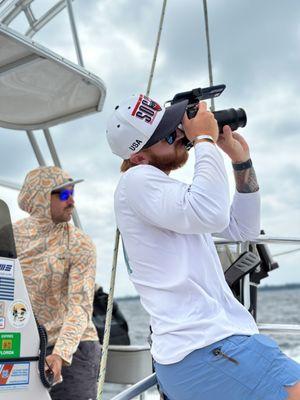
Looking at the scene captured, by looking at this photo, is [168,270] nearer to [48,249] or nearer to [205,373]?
[205,373]

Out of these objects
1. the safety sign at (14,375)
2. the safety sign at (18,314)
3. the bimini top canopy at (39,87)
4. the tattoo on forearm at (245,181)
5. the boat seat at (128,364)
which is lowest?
the boat seat at (128,364)

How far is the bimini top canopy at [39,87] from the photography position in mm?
2457

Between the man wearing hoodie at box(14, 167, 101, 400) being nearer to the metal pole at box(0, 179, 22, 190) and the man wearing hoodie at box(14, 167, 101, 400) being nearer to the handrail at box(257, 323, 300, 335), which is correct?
the handrail at box(257, 323, 300, 335)

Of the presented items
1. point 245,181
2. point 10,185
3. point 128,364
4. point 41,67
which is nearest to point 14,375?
point 245,181

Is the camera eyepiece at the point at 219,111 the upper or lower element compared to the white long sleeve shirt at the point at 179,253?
upper

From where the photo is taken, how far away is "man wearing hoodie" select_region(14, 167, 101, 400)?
2.44 meters

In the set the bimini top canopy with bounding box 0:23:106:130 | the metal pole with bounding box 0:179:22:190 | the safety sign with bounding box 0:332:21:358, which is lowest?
the safety sign with bounding box 0:332:21:358

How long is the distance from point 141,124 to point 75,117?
192 cm

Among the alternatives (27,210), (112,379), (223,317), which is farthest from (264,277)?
(112,379)

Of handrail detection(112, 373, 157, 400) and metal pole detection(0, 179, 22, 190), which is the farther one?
metal pole detection(0, 179, 22, 190)

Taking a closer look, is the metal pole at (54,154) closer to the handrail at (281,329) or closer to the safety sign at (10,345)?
the handrail at (281,329)

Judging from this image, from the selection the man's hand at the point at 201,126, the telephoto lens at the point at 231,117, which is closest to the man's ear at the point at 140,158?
the man's hand at the point at 201,126

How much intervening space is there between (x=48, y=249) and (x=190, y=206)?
1336 mm

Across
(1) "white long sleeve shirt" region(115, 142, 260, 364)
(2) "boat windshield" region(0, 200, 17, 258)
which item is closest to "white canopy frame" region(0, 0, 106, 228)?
(2) "boat windshield" region(0, 200, 17, 258)
